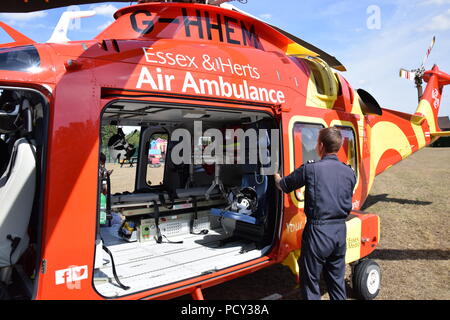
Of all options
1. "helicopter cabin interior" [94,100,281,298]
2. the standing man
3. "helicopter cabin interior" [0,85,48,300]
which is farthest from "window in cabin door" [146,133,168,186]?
the standing man

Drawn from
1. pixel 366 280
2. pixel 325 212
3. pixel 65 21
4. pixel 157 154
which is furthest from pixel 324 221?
pixel 157 154

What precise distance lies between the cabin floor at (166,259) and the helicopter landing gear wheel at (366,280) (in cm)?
128

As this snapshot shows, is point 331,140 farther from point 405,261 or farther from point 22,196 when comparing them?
point 405,261

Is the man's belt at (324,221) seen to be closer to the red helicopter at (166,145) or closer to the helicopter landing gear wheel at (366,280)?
the red helicopter at (166,145)

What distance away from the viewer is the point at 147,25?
3299 mm

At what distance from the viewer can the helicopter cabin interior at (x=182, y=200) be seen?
3.28 meters

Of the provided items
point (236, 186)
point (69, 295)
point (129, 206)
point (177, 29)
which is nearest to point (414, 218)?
point (236, 186)

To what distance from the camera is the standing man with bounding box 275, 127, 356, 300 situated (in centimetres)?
282

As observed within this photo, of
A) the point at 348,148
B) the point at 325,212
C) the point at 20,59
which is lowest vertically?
the point at 325,212

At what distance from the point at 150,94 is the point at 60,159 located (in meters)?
0.85

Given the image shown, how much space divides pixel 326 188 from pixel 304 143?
43.0 inches

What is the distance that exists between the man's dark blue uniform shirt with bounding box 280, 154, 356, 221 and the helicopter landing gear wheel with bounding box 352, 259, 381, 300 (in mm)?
1450

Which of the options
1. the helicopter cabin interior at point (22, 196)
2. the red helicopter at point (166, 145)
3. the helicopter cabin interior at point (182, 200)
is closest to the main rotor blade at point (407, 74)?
the red helicopter at point (166, 145)

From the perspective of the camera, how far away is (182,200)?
500 cm
